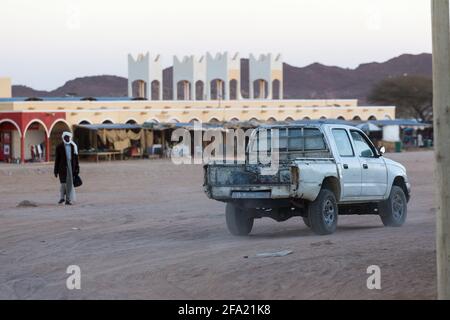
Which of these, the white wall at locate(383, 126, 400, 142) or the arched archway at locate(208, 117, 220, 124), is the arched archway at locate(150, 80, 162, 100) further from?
the white wall at locate(383, 126, 400, 142)

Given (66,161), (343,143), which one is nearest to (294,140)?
(343,143)

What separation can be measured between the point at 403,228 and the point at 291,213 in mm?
2248

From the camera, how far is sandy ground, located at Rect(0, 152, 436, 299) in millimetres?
9844

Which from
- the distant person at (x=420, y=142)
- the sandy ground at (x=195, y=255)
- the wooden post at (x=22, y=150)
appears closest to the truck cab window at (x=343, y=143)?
the sandy ground at (x=195, y=255)

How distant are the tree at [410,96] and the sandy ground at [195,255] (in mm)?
86826

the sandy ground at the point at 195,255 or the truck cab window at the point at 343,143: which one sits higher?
the truck cab window at the point at 343,143

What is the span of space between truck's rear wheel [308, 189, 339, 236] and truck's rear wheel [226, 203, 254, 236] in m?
1.16

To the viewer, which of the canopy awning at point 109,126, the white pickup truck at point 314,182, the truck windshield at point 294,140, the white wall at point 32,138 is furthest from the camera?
the canopy awning at point 109,126

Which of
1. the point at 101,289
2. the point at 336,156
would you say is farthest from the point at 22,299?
the point at 336,156

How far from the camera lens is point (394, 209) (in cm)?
1681

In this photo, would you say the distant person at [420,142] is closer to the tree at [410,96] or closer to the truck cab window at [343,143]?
the tree at [410,96]

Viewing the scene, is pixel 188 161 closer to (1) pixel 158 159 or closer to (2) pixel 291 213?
(1) pixel 158 159

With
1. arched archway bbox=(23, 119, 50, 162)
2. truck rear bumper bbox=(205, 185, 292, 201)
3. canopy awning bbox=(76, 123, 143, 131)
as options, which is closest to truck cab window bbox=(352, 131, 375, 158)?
truck rear bumper bbox=(205, 185, 292, 201)

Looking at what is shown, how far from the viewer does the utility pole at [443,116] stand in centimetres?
792
